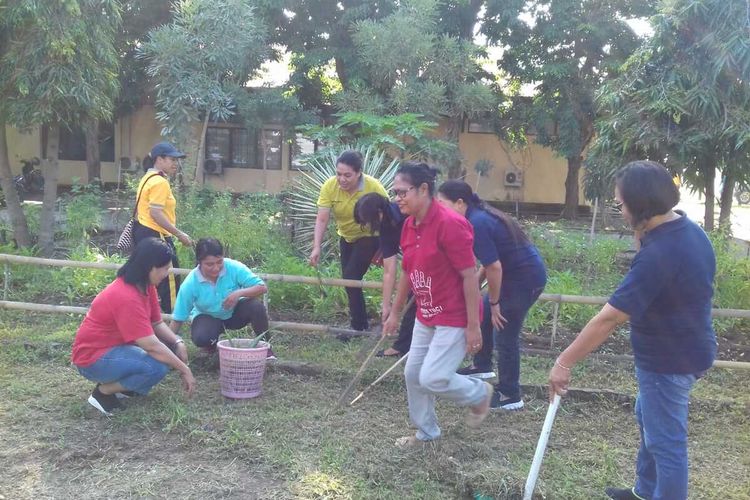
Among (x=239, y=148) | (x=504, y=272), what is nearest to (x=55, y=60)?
(x=504, y=272)

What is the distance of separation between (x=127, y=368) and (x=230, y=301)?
871 millimetres

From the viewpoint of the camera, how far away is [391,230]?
457 centimetres

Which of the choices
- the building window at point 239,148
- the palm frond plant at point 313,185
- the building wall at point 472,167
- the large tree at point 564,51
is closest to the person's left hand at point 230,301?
the palm frond plant at point 313,185

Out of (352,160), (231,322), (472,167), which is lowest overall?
(231,322)

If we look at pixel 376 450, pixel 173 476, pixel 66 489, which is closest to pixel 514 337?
pixel 376 450

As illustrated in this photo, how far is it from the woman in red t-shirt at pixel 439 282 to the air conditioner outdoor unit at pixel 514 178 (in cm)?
1388

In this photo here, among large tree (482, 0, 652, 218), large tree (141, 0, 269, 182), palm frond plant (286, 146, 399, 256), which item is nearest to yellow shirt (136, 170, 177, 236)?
palm frond plant (286, 146, 399, 256)

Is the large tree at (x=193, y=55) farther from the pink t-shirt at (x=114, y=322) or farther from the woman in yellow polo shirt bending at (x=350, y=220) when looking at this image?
the pink t-shirt at (x=114, y=322)

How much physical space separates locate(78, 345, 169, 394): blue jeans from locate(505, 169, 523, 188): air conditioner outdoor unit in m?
14.0

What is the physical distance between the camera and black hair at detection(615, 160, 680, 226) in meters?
2.56

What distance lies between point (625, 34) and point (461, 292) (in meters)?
12.2

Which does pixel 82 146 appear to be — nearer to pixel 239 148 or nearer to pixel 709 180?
pixel 239 148

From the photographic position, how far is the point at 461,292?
3416 millimetres

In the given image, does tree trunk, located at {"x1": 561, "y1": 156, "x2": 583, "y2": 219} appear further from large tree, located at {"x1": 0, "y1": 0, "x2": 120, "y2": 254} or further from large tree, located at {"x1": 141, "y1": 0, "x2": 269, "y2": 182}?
large tree, located at {"x1": 0, "y1": 0, "x2": 120, "y2": 254}
